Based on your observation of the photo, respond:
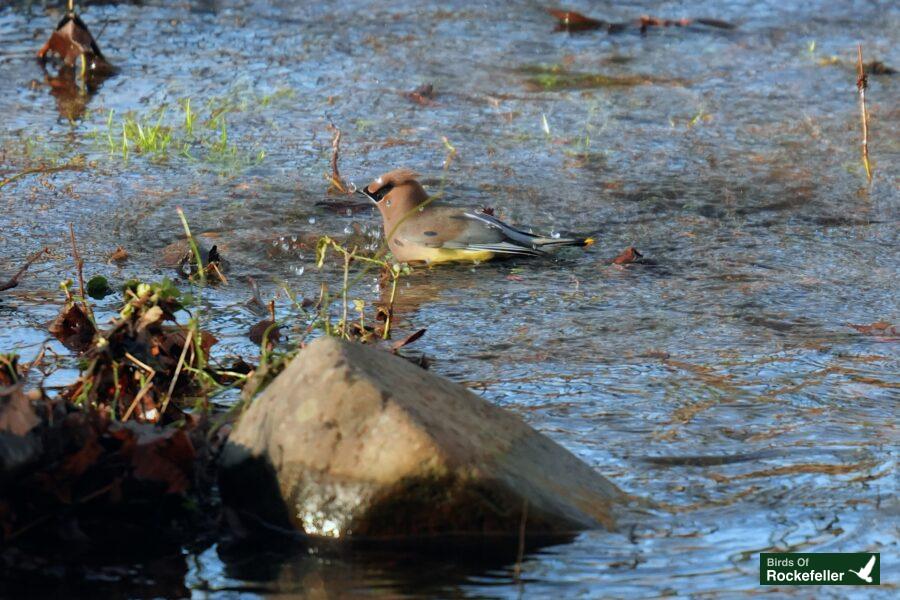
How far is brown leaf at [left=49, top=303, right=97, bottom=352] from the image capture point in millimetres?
4621

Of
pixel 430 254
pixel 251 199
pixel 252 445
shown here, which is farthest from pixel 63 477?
pixel 251 199

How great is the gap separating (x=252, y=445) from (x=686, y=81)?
6527mm

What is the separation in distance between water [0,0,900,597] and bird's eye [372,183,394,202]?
28 centimetres

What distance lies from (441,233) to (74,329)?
198cm

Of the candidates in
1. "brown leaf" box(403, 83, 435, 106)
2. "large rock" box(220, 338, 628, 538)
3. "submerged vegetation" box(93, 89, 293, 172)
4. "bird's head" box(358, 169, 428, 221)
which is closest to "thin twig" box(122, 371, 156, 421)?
"large rock" box(220, 338, 628, 538)

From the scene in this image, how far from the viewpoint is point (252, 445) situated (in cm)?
355

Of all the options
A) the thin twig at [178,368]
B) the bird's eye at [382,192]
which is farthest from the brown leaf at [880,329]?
the thin twig at [178,368]

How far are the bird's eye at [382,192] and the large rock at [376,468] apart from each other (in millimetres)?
2766

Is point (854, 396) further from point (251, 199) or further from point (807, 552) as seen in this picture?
point (251, 199)

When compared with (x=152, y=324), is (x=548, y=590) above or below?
below

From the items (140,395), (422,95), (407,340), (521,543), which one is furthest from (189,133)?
(521,543)

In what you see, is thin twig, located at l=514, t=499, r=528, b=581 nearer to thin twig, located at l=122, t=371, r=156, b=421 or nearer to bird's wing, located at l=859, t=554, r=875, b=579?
bird's wing, located at l=859, t=554, r=875, b=579

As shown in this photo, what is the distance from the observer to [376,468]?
339cm

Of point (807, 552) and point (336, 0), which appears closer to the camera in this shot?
point (807, 552)
